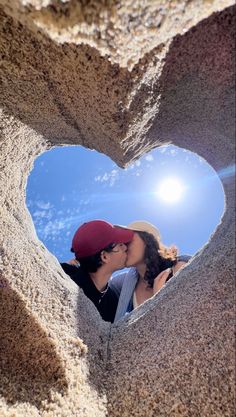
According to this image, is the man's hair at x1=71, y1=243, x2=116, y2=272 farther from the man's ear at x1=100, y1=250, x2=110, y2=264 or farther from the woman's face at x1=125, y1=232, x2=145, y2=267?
the woman's face at x1=125, y1=232, x2=145, y2=267

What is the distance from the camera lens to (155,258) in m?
3.42

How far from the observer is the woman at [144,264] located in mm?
3268

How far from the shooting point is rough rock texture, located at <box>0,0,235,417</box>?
Answer: 2.73 feet

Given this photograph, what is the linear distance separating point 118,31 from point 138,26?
0.19ft


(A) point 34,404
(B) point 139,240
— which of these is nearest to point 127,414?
(A) point 34,404

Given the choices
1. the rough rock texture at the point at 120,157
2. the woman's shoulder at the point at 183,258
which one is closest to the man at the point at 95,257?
the woman's shoulder at the point at 183,258

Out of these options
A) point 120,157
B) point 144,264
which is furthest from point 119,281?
point 120,157

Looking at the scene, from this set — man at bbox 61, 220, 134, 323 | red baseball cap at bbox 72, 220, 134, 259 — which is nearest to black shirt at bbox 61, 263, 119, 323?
man at bbox 61, 220, 134, 323

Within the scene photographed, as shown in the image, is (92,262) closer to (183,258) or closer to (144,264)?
(144,264)

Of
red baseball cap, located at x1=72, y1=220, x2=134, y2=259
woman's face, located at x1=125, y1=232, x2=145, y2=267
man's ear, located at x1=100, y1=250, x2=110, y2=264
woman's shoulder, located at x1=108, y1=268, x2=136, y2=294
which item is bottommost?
woman's shoulder, located at x1=108, y1=268, x2=136, y2=294

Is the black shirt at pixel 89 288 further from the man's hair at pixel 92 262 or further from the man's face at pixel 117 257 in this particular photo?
the man's face at pixel 117 257

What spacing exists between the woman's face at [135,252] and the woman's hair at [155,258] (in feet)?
0.16

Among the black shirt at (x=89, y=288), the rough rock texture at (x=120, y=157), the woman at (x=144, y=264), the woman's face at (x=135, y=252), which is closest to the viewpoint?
the rough rock texture at (x=120, y=157)

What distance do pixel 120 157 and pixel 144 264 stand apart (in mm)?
1953
